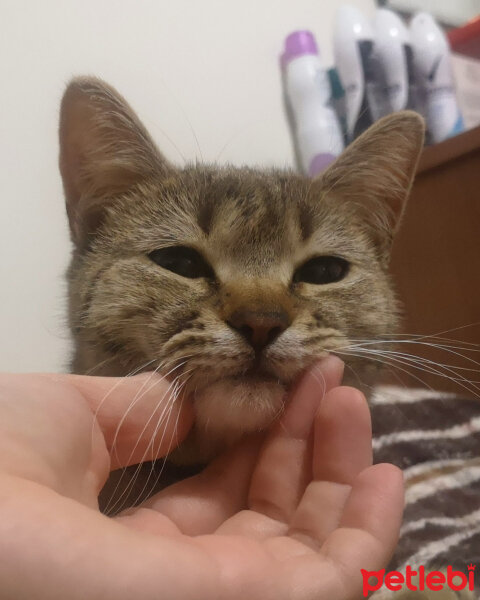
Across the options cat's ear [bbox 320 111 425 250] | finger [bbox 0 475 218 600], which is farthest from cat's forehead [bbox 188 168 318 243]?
finger [bbox 0 475 218 600]

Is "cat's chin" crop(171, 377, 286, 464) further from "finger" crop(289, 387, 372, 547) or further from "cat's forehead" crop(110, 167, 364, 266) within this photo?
"cat's forehead" crop(110, 167, 364, 266)

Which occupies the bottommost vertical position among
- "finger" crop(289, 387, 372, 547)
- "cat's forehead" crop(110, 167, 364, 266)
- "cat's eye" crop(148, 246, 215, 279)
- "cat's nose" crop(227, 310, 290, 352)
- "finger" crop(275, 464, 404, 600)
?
"finger" crop(275, 464, 404, 600)

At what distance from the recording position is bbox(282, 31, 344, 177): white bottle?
1768mm

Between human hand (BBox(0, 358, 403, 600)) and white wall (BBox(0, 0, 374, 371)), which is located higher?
white wall (BBox(0, 0, 374, 371))

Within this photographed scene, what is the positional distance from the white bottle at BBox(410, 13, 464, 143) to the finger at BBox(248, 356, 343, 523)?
1.40 meters

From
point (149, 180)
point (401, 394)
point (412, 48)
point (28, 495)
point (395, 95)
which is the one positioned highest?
point (412, 48)

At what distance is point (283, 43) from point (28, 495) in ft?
5.85

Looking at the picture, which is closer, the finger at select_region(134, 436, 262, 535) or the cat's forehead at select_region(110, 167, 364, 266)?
the finger at select_region(134, 436, 262, 535)


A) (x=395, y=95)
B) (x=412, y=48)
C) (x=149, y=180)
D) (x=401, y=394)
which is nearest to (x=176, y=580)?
(x=149, y=180)

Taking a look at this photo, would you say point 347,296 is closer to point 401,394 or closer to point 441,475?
point 441,475

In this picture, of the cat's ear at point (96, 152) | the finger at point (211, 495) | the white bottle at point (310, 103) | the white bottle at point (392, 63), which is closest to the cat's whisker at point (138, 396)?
the finger at point (211, 495)

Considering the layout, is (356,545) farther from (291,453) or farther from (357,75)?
(357,75)

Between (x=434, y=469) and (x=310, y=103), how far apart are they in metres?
1.19

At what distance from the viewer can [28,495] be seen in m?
0.44
